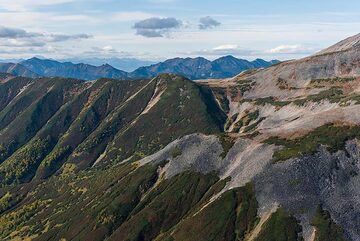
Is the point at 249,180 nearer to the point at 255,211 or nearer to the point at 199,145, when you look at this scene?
the point at 255,211

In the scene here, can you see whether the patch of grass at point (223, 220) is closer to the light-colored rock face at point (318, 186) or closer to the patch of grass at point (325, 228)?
the light-colored rock face at point (318, 186)

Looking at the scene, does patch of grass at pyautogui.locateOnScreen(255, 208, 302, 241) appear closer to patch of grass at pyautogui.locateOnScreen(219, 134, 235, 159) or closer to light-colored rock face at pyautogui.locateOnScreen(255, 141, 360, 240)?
light-colored rock face at pyautogui.locateOnScreen(255, 141, 360, 240)

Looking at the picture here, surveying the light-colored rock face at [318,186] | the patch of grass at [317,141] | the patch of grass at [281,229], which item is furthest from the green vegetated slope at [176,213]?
the patch of grass at [317,141]

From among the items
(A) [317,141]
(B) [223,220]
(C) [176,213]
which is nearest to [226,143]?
(C) [176,213]

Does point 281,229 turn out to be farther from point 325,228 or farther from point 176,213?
point 176,213

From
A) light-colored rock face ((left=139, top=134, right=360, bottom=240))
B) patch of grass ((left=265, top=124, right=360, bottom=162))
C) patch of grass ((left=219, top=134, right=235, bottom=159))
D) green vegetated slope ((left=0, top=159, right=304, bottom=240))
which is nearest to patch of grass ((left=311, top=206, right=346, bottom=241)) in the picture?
light-colored rock face ((left=139, top=134, right=360, bottom=240))

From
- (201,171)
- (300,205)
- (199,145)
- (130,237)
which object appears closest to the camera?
(300,205)

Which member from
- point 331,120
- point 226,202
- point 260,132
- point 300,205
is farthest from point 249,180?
point 331,120

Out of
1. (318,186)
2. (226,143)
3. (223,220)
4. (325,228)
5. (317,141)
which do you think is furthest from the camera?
(226,143)
